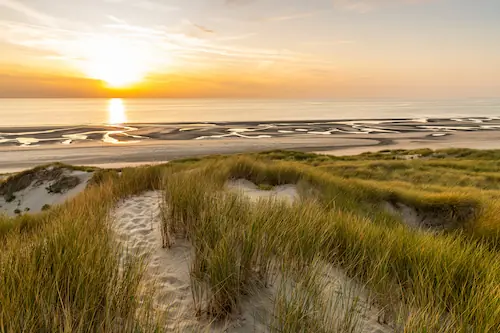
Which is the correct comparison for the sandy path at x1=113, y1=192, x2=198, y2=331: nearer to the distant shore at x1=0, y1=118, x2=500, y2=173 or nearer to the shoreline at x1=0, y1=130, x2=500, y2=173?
the shoreline at x1=0, y1=130, x2=500, y2=173

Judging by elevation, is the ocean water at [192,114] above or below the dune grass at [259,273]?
above

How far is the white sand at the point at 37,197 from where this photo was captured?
542 inches

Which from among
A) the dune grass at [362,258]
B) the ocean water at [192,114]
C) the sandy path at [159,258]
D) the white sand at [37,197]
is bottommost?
A: the white sand at [37,197]

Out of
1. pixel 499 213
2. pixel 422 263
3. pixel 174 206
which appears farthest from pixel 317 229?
pixel 499 213

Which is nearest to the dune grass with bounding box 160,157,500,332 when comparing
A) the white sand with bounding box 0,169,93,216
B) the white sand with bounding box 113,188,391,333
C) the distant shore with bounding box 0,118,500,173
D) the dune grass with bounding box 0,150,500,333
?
the dune grass with bounding box 0,150,500,333

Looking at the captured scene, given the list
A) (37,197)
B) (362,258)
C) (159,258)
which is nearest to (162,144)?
(37,197)

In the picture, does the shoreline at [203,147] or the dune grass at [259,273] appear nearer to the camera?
the dune grass at [259,273]

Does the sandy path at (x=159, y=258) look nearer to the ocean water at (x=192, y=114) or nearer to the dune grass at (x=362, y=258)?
the dune grass at (x=362, y=258)

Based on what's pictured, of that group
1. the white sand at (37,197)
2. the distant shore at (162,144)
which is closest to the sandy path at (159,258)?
the white sand at (37,197)

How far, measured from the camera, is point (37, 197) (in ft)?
47.7

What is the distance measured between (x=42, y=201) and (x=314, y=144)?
102 ft

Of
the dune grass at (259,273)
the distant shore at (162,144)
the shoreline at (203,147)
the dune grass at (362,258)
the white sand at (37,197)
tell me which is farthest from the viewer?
the distant shore at (162,144)

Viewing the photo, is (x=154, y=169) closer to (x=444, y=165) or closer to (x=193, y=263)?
(x=193, y=263)

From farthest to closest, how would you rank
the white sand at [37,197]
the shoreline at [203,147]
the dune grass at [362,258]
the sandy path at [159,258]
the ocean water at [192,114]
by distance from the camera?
the ocean water at [192,114] < the shoreline at [203,147] < the white sand at [37,197] < the sandy path at [159,258] < the dune grass at [362,258]
